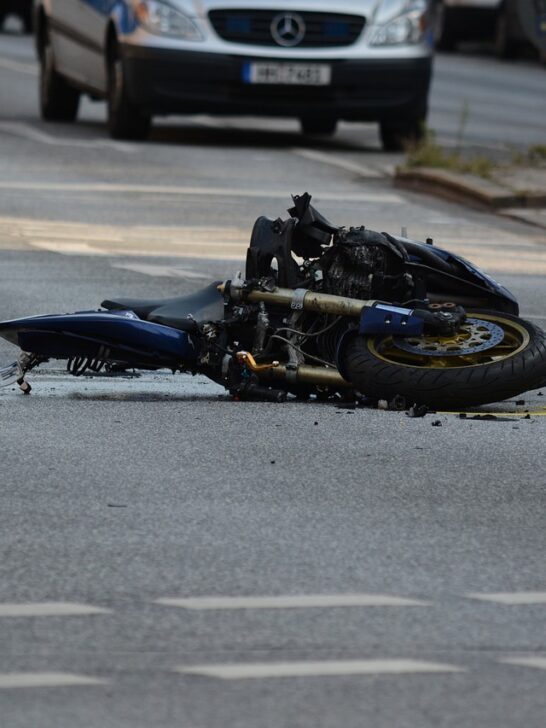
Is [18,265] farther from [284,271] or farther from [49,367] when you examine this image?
[284,271]

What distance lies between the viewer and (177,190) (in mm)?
16141

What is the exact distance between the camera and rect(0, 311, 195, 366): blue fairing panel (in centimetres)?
809

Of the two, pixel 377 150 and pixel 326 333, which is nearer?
pixel 326 333

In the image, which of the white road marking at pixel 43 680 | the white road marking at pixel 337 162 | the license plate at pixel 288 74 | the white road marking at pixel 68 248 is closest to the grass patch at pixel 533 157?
the white road marking at pixel 337 162

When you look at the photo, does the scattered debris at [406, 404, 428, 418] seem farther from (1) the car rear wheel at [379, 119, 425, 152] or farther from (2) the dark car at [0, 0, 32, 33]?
(2) the dark car at [0, 0, 32, 33]

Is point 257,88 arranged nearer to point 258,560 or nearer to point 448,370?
point 448,370

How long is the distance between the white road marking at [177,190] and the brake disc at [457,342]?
7.90m

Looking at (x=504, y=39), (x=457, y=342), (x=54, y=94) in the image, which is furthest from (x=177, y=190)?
(x=504, y=39)

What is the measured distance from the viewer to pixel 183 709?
14.4 ft

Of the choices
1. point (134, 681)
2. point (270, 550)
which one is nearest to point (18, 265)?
point (270, 550)

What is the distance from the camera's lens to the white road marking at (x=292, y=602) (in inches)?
206

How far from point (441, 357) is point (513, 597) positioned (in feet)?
8.39

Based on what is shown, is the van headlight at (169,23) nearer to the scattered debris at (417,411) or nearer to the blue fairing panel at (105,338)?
the blue fairing panel at (105,338)

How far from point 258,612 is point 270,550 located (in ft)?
2.09
